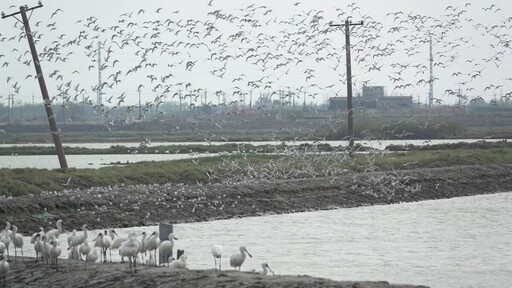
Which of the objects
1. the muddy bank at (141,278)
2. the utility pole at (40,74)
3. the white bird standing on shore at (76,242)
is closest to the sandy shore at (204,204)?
the muddy bank at (141,278)

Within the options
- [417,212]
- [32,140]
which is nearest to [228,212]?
[417,212]

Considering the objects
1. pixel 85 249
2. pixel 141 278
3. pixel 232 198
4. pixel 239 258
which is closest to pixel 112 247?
pixel 85 249

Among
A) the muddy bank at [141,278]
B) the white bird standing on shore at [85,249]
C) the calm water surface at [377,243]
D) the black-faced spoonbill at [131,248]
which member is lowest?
the calm water surface at [377,243]

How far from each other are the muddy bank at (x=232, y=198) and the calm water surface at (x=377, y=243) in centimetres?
97

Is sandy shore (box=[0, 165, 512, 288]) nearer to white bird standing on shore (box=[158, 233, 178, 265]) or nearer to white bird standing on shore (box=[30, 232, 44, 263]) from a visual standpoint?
white bird standing on shore (box=[30, 232, 44, 263])

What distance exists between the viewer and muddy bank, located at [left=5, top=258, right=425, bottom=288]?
16.1 meters

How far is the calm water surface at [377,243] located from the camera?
20219mm

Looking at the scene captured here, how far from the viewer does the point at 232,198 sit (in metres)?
33.9

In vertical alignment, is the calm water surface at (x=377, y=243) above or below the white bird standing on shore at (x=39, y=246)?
below

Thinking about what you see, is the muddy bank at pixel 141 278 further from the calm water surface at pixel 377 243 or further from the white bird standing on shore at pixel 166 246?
the calm water surface at pixel 377 243

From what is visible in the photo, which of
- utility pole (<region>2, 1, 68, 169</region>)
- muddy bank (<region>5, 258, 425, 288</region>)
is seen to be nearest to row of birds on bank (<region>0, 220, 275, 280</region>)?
muddy bank (<region>5, 258, 425, 288</region>)

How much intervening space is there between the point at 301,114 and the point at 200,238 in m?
87.6

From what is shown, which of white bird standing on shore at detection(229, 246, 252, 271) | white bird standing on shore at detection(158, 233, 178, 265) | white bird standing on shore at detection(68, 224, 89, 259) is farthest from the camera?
white bird standing on shore at detection(68, 224, 89, 259)

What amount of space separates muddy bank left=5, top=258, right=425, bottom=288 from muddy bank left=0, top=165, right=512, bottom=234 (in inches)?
311
